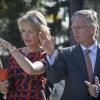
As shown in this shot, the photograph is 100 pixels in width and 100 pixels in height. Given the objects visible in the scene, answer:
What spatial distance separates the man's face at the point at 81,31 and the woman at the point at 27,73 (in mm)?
310

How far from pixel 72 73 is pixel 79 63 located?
11cm

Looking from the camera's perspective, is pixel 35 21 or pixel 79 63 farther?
pixel 35 21

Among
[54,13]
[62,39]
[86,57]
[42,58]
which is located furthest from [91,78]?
[62,39]

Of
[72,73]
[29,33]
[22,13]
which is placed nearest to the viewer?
[72,73]

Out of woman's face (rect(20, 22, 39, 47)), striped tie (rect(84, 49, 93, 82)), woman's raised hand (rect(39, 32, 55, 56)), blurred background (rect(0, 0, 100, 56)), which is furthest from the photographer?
blurred background (rect(0, 0, 100, 56))

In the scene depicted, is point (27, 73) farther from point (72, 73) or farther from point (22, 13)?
point (22, 13)

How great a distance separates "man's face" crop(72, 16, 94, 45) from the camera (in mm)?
4777

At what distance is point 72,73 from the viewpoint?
15.5 feet

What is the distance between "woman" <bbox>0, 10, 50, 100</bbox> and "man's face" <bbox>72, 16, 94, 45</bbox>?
310mm

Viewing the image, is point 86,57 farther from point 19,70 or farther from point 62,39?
point 62,39

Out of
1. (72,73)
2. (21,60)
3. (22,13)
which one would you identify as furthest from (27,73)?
(22,13)

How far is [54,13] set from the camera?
17.0 metres

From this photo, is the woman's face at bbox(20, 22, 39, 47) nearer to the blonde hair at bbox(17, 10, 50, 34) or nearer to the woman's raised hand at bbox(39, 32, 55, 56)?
the blonde hair at bbox(17, 10, 50, 34)

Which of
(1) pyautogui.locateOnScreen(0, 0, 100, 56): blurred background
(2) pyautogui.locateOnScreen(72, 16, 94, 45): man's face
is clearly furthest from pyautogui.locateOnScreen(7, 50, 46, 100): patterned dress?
(1) pyautogui.locateOnScreen(0, 0, 100, 56): blurred background
